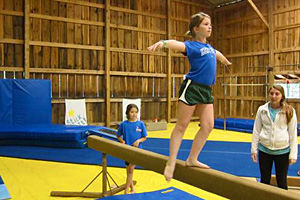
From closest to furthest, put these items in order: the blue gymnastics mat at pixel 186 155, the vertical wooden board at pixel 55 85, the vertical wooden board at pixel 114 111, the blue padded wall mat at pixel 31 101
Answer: the blue gymnastics mat at pixel 186 155
the blue padded wall mat at pixel 31 101
the vertical wooden board at pixel 55 85
the vertical wooden board at pixel 114 111

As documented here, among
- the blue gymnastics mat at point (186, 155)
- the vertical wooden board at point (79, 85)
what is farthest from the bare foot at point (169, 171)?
the vertical wooden board at point (79, 85)

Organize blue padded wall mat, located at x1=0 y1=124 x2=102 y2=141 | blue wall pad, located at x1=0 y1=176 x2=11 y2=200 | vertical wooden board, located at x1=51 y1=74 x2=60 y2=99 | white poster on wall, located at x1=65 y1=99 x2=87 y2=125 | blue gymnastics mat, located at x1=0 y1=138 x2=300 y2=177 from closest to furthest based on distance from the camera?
blue wall pad, located at x1=0 y1=176 x2=11 y2=200
blue gymnastics mat, located at x1=0 y1=138 x2=300 y2=177
blue padded wall mat, located at x1=0 y1=124 x2=102 y2=141
vertical wooden board, located at x1=51 y1=74 x2=60 y2=99
white poster on wall, located at x1=65 y1=99 x2=87 y2=125

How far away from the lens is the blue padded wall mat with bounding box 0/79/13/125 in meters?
7.73

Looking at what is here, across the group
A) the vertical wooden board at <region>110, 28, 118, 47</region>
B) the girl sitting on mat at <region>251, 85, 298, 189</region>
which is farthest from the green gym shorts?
the vertical wooden board at <region>110, 28, 118, 47</region>

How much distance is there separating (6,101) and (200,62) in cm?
685

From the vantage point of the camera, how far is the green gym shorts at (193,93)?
2174mm

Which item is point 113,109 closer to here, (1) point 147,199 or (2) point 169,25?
(2) point 169,25

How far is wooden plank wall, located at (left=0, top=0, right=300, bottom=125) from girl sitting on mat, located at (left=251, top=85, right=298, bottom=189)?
7.36 metres

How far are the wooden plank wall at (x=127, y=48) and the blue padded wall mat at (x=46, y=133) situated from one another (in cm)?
218

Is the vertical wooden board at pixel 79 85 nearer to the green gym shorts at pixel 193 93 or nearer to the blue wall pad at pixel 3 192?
the blue wall pad at pixel 3 192

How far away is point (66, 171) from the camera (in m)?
4.96

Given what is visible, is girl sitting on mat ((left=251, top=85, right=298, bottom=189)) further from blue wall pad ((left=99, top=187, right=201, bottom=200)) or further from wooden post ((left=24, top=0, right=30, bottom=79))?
wooden post ((left=24, top=0, right=30, bottom=79))

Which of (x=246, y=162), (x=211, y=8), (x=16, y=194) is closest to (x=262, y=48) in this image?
(x=211, y=8)

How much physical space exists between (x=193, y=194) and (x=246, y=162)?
180 cm
